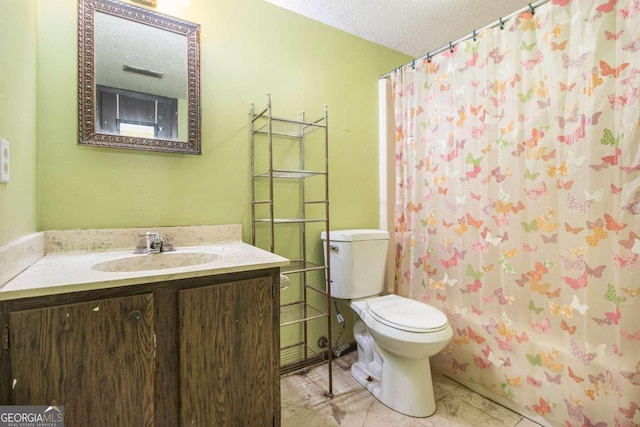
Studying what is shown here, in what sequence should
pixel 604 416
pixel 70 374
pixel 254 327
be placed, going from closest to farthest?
pixel 70 374
pixel 254 327
pixel 604 416

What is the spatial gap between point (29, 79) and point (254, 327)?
1271mm

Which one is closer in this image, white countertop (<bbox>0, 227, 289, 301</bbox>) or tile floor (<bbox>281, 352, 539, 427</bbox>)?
white countertop (<bbox>0, 227, 289, 301</bbox>)

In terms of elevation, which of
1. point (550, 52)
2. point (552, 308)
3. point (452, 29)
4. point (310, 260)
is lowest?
point (552, 308)

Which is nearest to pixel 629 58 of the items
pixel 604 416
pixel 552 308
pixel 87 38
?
pixel 552 308

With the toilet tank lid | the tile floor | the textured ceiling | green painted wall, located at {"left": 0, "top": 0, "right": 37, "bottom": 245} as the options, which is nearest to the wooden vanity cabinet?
green painted wall, located at {"left": 0, "top": 0, "right": 37, "bottom": 245}

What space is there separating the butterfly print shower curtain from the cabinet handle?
1.52 m

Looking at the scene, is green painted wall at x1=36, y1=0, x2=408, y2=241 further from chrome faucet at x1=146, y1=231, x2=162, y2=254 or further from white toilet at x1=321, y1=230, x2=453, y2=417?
white toilet at x1=321, y1=230, x2=453, y2=417

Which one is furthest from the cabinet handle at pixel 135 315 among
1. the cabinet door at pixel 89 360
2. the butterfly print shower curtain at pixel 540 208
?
the butterfly print shower curtain at pixel 540 208

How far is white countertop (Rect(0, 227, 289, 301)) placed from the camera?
30.5 inches

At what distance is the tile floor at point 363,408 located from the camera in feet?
4.60

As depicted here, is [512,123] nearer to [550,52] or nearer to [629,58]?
[550,52]

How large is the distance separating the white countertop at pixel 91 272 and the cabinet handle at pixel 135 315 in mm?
91

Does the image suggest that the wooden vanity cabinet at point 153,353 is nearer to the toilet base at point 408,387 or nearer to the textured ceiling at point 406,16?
the toilet base at point 408,387

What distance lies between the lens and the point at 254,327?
3.49 feet
